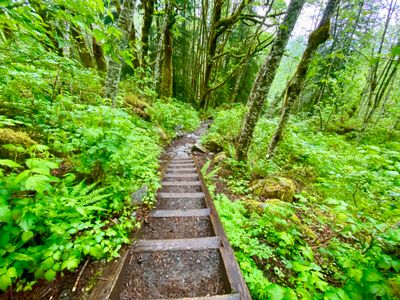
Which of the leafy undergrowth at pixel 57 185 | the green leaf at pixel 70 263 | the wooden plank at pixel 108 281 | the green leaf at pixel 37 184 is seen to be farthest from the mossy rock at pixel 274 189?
the green leaf at pixel 37 184

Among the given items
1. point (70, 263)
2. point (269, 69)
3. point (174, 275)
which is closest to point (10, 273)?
point (70, 263)

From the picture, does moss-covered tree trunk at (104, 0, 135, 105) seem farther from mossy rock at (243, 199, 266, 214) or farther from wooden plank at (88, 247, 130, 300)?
mossy rock at (243, 199, 266, 214)

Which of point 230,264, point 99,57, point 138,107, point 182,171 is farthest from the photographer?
point 99,57

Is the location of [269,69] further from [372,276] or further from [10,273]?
[10,273]

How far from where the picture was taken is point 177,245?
7.77 ft

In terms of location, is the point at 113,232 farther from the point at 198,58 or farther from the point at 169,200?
the point at 198,58

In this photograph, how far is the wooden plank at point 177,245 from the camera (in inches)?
88.7

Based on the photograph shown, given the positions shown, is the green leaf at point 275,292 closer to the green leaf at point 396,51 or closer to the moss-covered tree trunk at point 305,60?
the green leaf at point 396,51

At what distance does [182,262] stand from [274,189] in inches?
117

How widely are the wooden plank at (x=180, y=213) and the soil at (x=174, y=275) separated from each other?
0.74 meters

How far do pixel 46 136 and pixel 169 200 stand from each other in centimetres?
240

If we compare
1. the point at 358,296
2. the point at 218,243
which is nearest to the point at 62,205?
the point at 218,243

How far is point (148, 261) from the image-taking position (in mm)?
2203

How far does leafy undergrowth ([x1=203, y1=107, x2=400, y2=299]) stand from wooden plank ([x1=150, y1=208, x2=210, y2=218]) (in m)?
0.33
